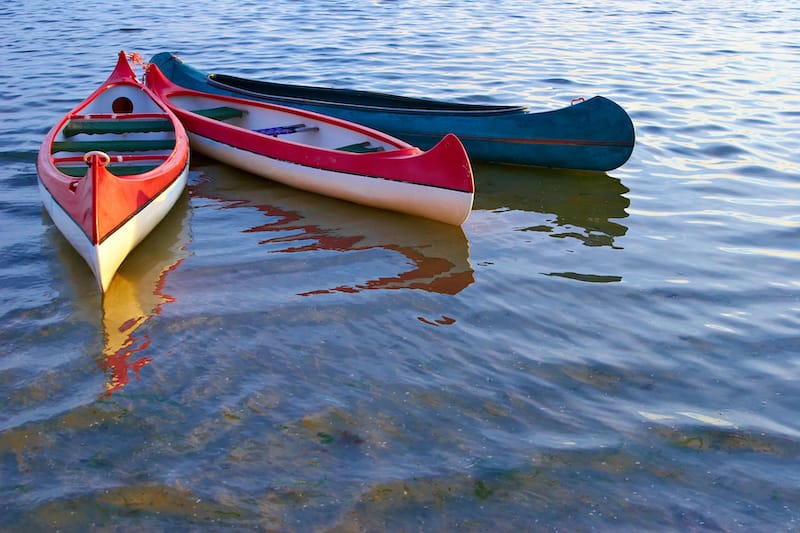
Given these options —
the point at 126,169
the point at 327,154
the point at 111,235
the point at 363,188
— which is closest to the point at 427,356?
the point at 111,235

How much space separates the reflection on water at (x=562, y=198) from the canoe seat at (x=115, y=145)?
3.33 m

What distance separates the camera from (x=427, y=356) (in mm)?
5082

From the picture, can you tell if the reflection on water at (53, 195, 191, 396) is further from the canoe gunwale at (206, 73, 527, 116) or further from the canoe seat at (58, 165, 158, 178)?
the canoe gunwale at (206, 73, 527, 116)

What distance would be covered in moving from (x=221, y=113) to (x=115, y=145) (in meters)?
1.72

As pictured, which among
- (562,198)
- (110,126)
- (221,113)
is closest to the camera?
(562,198)

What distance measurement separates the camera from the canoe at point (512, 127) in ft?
26.7

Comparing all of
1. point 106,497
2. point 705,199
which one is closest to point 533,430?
point 106,497

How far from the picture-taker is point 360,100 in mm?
9664

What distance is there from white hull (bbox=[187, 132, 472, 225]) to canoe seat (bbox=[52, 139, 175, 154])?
635 millimetres

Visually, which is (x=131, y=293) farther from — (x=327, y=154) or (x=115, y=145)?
(x=115, y=145)

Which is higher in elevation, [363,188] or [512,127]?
[512,127]

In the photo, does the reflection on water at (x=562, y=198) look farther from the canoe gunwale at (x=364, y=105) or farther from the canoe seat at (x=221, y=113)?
the canoe seat at (x=221, y=113)

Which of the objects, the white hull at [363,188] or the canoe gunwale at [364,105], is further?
the canoe gunwale at [364,105]

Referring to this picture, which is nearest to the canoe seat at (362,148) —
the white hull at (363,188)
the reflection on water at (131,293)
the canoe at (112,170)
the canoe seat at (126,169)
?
the white hull at (363,188)
